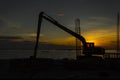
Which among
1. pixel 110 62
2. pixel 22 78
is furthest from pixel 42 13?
pixel 22 78

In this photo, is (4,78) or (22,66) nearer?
(4,78)

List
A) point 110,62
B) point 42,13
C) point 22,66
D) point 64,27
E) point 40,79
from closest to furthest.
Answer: point 40,79, point 22,66, point 110,62, point 42,13, point 64,27

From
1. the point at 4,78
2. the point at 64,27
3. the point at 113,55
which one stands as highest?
the point at 64,27

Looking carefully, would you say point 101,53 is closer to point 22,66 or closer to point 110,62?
point 110,62

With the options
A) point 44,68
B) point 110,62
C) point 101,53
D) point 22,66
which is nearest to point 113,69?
point 110,62

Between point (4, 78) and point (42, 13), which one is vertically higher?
point (42, 13)

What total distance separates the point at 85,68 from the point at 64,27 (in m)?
11.8

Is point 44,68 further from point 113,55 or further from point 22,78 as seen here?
point 113,55

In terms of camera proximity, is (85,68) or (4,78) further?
(85,68)

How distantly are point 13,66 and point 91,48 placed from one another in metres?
13.8

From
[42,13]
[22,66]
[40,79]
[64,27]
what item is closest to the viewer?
[40,79]

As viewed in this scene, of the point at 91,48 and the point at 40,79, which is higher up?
the point at 91,48

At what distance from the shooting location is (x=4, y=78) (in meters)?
30.9

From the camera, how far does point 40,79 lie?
99.5 ft
